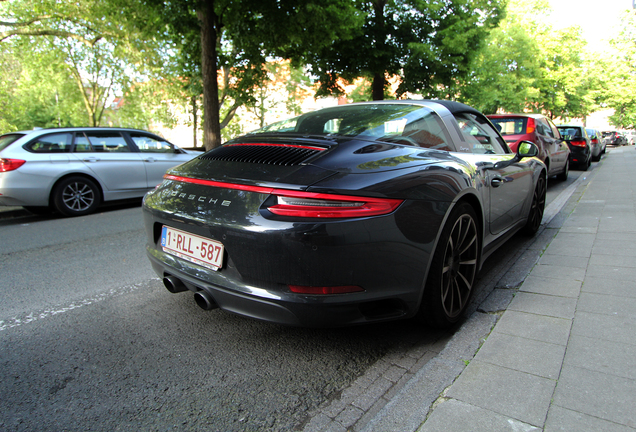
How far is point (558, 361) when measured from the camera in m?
2.17

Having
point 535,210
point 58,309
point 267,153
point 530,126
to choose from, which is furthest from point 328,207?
point 530,126

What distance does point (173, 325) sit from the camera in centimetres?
285

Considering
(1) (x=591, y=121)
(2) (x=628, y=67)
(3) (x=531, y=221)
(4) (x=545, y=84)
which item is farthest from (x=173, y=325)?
(1) (x=591, y=121)

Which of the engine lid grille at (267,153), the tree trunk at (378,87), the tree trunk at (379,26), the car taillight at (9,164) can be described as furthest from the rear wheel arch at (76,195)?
the tree trunk at (378,87)

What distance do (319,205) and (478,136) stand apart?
→ 2.26 metres

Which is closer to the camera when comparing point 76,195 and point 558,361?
point 558,361

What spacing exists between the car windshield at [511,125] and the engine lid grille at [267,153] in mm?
7736

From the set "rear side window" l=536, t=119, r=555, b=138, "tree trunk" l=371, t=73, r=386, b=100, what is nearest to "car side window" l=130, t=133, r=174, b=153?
"rear side window" l=536, t=119, r=555, b=138

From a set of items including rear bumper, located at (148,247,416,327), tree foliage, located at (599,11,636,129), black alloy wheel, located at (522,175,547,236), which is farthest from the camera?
tree foliage, located at (599,11,636,129)

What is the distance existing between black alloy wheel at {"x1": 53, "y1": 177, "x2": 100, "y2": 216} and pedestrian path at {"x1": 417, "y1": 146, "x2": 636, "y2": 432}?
7.09 metres

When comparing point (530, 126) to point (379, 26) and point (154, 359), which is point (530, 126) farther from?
point (379, 26)

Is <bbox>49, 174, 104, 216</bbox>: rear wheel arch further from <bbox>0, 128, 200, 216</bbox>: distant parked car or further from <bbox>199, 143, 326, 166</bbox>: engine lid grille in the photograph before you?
<bbox>199, 143, 326, 166</bbox>: engine lid grille

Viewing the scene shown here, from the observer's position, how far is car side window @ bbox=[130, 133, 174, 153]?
861cm

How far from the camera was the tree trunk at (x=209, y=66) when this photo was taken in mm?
11183
